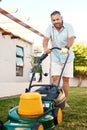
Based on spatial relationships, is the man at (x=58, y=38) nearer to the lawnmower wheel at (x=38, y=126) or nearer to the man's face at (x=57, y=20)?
the man's face at (x=57, y=20)

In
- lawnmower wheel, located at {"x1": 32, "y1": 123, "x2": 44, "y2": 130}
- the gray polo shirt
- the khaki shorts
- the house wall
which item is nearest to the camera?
lawnmower wheel, located at {"x1": 32, "y1": 123, "x2": 44, "y2": 130}

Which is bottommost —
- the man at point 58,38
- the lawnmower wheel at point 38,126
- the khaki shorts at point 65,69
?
the lawnmower wheel at point 38,126

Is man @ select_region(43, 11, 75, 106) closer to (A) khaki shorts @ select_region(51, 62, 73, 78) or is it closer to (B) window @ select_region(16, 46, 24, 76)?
(A) khaki shorts @ select_region(51, 62, 73, 78)

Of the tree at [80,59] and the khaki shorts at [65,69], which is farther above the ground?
the tree at [80,59]

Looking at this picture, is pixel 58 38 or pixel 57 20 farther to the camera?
pixel 58 38

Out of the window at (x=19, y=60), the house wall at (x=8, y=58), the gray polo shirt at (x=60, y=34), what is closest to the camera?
the gray polo shirt at (x=60, y=34)

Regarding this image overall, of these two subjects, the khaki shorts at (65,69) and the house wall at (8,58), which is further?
the house wall at (8,58)

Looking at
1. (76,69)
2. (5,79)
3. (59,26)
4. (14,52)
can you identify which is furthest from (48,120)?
(76,69)

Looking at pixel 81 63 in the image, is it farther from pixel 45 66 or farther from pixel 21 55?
pixel 45 66

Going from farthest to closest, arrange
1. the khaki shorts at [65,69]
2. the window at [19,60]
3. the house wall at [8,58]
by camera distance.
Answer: the window at [19,60] → the house wall at [8,58] → the khaki shorts at [65,69]

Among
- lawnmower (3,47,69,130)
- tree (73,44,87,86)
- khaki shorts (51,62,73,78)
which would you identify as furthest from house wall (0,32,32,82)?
lawnmower (3,47,69,130)

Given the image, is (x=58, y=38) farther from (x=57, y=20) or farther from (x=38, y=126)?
(x=38, y=126)

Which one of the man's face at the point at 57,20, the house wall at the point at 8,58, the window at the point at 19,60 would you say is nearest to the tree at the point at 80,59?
the window at the point at 19,60

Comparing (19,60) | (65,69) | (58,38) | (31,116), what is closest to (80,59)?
(19,60)
